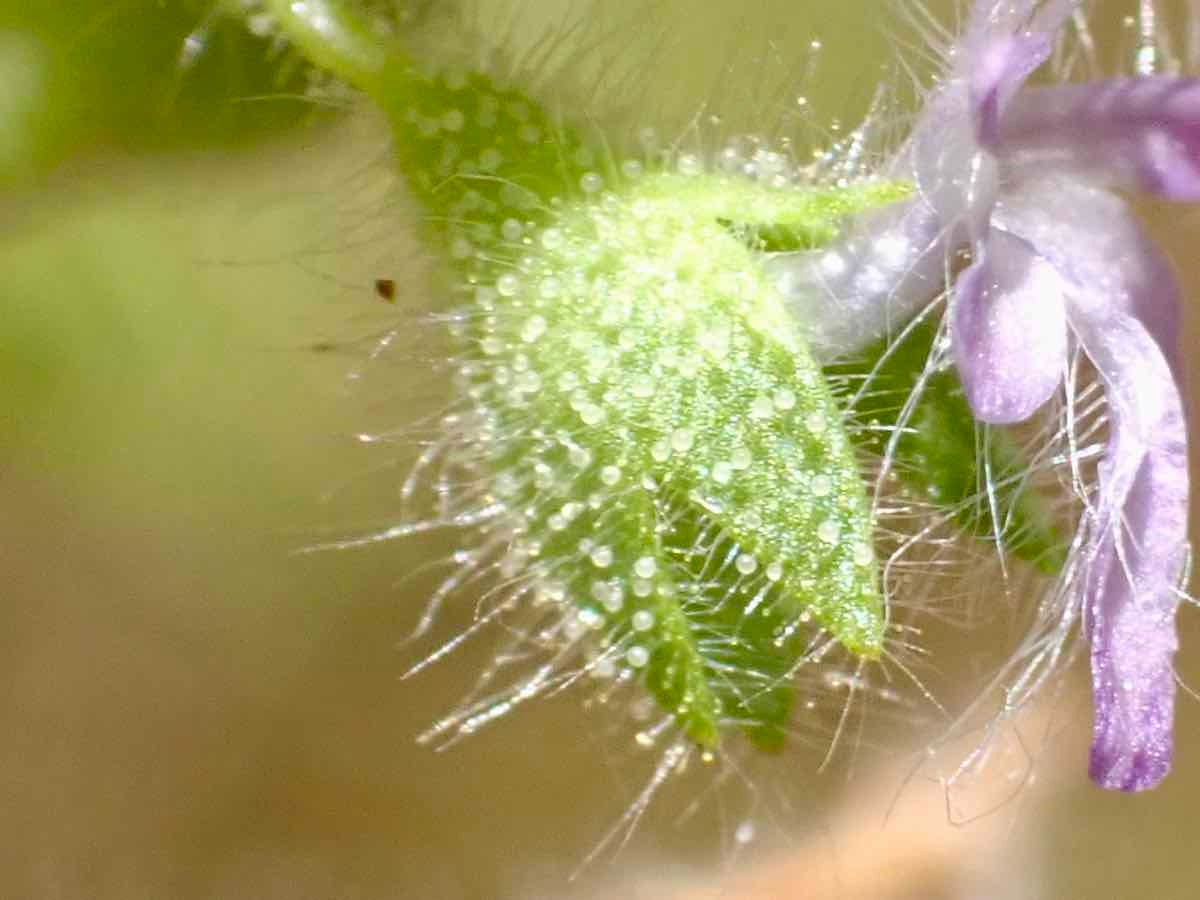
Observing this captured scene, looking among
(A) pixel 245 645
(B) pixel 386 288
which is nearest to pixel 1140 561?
(B) pixel 386 288

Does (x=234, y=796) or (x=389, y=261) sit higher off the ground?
(x=389, y=261)

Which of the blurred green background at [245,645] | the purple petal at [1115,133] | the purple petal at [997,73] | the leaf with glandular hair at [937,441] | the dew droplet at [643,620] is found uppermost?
the purple petal at [997,73]

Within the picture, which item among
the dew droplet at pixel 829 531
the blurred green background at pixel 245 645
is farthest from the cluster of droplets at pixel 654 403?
the blurred green background at pixel 245 645

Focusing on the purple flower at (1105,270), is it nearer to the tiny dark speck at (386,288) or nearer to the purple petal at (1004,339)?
the purple petal at (1004,339)

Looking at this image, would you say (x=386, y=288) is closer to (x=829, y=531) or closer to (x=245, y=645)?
(x=829, y=531)

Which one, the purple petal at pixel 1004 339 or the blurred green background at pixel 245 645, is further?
the blurred green background at pixel 245 645

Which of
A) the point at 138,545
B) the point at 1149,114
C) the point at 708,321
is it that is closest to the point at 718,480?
the point at 708,321

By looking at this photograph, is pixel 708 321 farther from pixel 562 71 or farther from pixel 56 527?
pixel 56 527

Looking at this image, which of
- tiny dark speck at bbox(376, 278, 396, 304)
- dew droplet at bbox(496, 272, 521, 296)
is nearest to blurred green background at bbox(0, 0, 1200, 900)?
tiny dark speck at bbox(376, 278, 396, 304)
